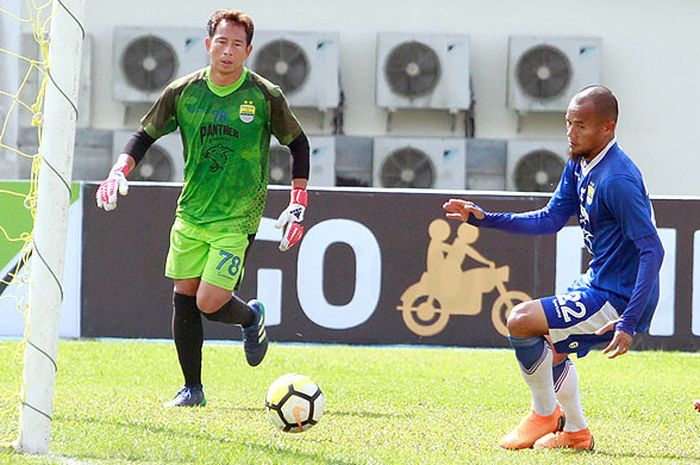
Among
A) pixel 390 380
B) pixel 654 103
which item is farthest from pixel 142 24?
pixel 390 380

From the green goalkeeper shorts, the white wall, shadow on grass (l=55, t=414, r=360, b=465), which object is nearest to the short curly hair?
the green goalkeeper shorts

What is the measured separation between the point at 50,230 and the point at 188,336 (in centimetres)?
242

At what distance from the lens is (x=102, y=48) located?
24219mm

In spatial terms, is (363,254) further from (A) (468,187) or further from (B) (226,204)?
(A) (468,187)

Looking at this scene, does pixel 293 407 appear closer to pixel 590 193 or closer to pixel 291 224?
pixel 291 224

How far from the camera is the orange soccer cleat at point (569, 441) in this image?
19.6 ft

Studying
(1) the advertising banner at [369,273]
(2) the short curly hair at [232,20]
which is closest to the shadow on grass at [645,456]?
(2) the short curly hair at [232,20]

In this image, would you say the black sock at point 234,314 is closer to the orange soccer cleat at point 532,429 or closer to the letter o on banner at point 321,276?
the orange soccer cleat at point 532,429

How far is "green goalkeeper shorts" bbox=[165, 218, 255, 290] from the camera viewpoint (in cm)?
714

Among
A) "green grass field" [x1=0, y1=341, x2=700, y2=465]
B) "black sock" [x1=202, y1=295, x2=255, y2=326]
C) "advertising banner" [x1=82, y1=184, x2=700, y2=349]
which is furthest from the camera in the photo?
"advertising banner" [x1=82, y1=184, x2=700, y2=349]

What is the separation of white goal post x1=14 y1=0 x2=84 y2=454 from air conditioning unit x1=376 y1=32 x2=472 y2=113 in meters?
18.7

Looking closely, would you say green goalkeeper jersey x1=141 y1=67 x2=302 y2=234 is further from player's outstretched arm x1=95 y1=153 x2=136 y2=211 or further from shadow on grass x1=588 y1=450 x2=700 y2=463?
shadow on grass x1=588 y1=450 x2=700 y2=463

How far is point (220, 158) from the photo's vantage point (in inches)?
279

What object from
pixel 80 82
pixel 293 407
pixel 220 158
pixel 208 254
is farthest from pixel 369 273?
pixel 80 82
